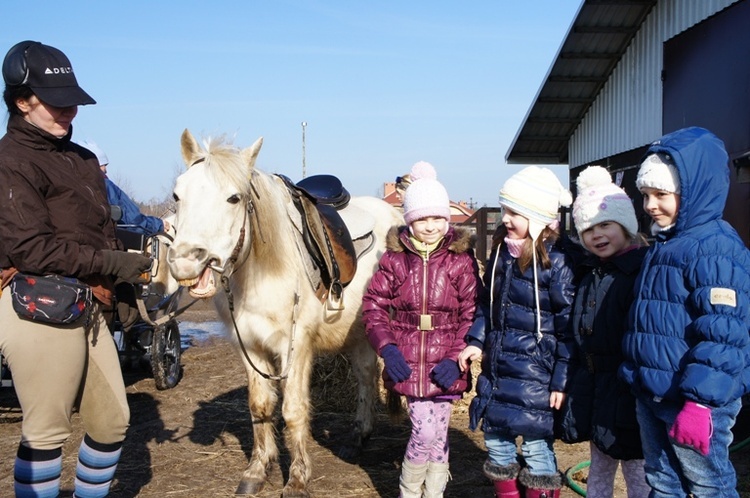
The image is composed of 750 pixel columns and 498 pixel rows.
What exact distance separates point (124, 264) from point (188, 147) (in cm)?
87

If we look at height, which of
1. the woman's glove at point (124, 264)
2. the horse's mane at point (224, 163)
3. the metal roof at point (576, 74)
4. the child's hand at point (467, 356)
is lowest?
the child's hand at point (467, 356)

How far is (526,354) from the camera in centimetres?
286

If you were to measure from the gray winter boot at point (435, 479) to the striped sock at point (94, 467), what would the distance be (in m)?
1.40

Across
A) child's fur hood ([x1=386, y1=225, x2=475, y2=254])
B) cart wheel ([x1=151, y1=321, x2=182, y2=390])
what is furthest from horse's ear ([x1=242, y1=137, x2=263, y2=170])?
cart wheel ([x1=151, y1=321, x2=182, y2=390])

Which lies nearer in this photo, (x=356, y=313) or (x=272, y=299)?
(x=272, y=299)

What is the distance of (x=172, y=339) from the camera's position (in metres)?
6.81

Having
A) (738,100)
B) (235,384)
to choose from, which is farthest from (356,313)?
(738,100)

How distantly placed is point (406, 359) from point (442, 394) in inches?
9.1

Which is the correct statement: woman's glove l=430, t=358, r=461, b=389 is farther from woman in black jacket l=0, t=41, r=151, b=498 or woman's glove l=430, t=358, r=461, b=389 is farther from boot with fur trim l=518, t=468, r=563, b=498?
woman in black jacket l=0, t=41, r=151, b=498

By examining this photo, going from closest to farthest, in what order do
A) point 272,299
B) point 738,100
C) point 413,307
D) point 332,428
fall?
point 413,307 → point 272,299 → point 332,428 → point 738,100

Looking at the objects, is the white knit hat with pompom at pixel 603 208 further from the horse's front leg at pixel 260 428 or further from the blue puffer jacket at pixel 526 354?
the horse's front leg at pixel 260 428

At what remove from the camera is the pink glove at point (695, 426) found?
7.02 ft

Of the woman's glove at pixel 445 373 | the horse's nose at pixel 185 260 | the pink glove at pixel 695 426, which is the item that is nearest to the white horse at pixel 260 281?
the horse's nose at pixel 185 260

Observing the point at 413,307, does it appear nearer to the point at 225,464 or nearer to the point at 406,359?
the point at 406,359
